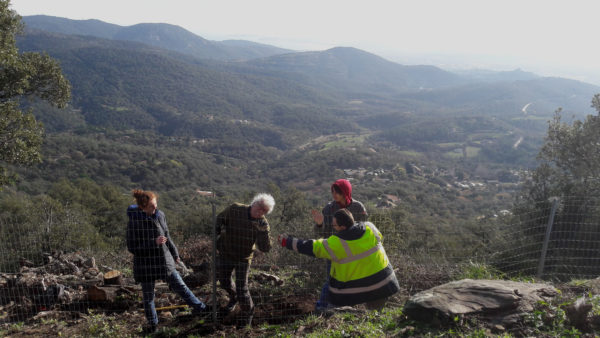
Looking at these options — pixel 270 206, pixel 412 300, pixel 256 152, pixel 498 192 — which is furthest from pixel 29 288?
pixel 256 152

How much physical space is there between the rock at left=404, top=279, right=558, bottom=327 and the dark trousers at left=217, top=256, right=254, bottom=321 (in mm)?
1735

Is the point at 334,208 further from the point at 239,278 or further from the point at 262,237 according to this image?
the point at 239,278

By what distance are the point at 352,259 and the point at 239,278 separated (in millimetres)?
1382

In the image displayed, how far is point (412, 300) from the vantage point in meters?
3.72

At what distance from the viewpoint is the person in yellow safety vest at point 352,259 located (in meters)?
3.36

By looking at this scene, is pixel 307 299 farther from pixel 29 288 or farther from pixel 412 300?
pixel 29 288

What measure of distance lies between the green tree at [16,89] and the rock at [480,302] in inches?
313

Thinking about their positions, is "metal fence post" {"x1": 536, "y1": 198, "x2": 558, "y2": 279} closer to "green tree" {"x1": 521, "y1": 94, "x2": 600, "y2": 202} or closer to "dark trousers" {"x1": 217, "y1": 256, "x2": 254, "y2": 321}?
"dark trousers" {"x1": 217, "y1": 256, "x2": 254, "y2": 321}

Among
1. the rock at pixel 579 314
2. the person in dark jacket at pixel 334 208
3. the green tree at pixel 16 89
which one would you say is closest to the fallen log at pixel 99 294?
the person in dark jacket at pixel 334 208

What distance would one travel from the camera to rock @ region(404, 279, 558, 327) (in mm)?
3523

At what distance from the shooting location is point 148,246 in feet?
12.5

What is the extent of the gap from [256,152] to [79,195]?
75.7 m

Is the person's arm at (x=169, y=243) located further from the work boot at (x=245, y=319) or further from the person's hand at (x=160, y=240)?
the work boot at (x=245, y=319)

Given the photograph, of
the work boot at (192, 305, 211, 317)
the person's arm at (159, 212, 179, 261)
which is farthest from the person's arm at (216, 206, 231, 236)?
the work boot at (192, 305, 211, 317)
